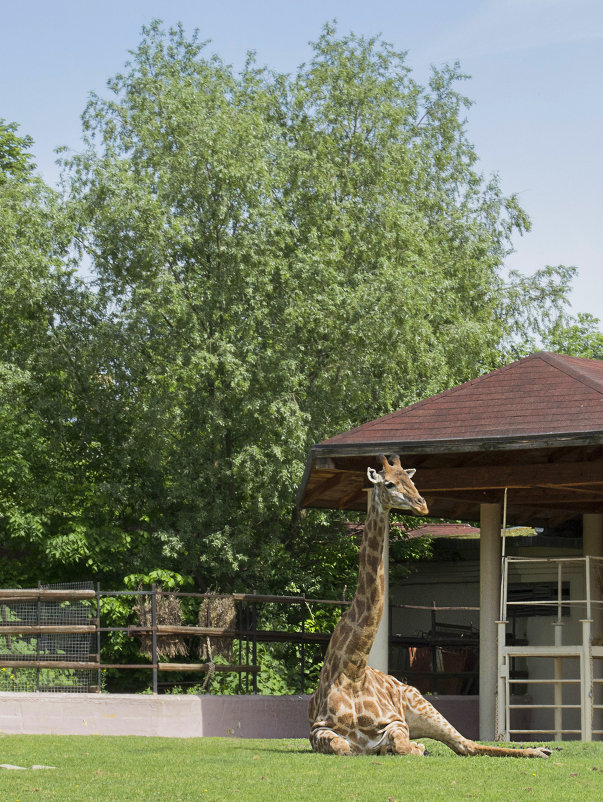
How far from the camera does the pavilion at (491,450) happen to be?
15055 mm

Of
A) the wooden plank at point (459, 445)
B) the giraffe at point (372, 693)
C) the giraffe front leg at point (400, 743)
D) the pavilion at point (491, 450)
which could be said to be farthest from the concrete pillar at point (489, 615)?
the giraffe front leg at point (400, 743)

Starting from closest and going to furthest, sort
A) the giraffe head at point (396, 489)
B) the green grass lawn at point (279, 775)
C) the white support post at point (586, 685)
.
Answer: the green grass lawn at point (279, 775), the giraffe head at point (396, 489), the white support post at point (586, 685)

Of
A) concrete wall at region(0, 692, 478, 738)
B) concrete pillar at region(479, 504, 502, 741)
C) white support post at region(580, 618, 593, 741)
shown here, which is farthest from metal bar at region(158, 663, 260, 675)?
white support post at region(580, 618, 593, 741)

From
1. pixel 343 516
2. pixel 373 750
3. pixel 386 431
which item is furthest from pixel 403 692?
pixel 343 516

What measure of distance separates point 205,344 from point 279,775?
43.9 ft

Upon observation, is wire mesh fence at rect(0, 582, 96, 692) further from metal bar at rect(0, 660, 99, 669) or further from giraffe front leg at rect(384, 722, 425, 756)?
giraffe front leg at rect(384, 722, 425, 756)

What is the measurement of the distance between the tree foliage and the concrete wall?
5.53 meters

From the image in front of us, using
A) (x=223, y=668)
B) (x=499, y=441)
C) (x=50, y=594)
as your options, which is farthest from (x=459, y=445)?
(x=50, y=594)

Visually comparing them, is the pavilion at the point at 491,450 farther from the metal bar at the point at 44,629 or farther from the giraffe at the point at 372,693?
the metal bar at the point at 44,629

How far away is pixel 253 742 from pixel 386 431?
4.70 metres

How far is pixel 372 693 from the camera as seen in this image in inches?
458

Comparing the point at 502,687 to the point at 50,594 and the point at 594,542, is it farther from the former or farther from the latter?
the point at 50,594

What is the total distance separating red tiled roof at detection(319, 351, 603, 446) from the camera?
15.2m

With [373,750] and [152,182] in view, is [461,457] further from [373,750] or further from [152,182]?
[152,182]
